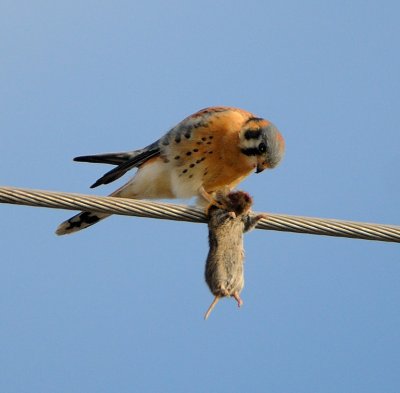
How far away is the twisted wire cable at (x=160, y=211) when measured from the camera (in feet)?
16.1

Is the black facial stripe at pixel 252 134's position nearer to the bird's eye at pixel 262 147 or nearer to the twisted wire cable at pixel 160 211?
the bird's eye at pixel 262 147

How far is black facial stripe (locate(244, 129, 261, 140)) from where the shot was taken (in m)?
7.20

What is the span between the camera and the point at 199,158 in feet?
23.9

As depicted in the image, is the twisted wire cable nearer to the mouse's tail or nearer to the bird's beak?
the mouse's tail

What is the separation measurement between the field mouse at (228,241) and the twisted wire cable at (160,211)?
11.8 inches

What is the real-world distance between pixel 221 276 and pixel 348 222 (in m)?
0.81

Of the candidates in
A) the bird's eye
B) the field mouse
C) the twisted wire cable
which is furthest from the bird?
the twisted wire cable

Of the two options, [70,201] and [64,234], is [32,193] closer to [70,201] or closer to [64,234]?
[70,201]

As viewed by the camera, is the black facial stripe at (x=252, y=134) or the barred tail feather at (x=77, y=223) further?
the barred tail feather at (x=77, y=223)

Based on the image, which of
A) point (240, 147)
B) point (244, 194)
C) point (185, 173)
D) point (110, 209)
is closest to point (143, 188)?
point (185, 173)

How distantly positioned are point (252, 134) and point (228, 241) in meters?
1.82

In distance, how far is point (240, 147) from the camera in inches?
282

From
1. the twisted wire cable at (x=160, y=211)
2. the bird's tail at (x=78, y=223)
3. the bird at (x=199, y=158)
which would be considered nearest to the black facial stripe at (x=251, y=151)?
the bird at (x=199, y=158)

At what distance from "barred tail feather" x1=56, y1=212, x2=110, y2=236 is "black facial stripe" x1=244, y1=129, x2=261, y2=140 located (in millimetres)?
1383
